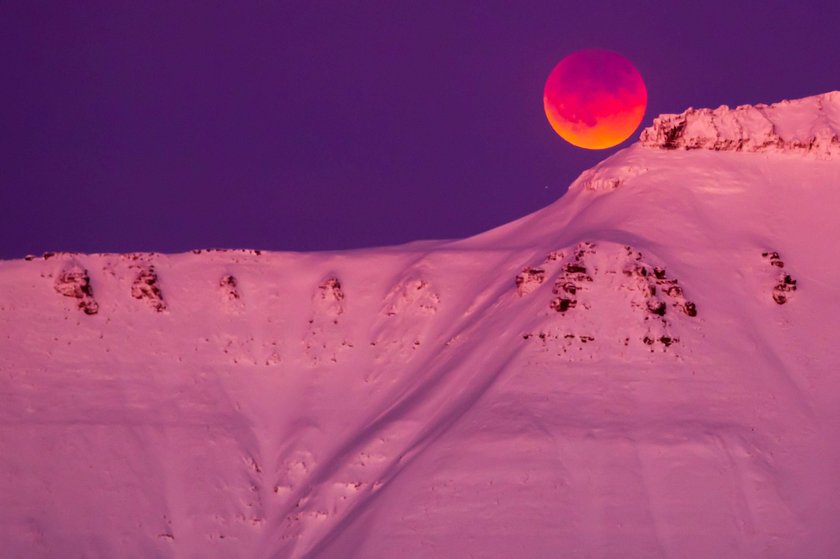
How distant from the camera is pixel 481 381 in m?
91.1

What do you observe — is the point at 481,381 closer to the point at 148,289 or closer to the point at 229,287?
the point at 229,287

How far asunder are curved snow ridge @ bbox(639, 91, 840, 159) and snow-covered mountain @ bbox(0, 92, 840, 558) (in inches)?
6.2

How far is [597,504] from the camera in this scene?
79250 millimetres

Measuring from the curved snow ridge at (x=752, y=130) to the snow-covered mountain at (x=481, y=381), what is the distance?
158 mm

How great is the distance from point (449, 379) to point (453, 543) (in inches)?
698

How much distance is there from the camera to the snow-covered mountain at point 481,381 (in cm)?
8044

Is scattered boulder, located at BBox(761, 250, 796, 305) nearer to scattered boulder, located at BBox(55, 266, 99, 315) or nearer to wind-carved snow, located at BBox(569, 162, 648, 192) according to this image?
wind-carved snow, located at BBox(569, 162, 648, 192)

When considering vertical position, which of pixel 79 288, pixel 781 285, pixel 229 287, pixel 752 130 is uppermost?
pixel 752 130

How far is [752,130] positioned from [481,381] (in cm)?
3193

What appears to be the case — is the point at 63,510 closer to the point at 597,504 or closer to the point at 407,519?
the point at 407,519

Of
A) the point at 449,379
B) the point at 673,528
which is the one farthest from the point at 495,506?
the point at 449,379

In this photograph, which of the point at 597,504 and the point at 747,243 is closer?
the point at 597,504

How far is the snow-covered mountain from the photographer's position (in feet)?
264

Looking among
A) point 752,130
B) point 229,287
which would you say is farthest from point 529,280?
point 752,130
